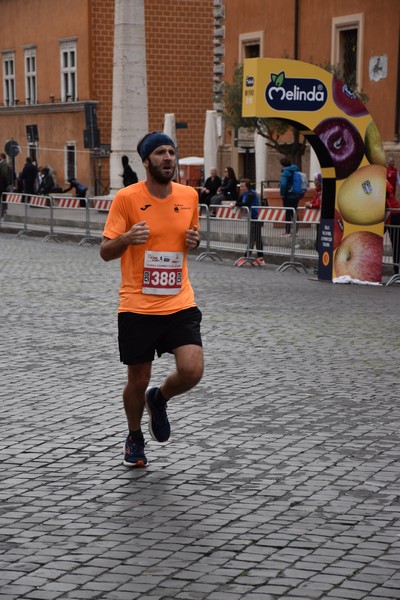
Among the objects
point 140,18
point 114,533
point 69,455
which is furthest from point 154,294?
point 140,18

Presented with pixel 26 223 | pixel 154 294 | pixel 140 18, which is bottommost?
pixel 26 223

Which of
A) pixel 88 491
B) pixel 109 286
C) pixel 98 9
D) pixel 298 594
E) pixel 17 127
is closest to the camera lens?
pixel 298 594

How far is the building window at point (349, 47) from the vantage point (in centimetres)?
3416

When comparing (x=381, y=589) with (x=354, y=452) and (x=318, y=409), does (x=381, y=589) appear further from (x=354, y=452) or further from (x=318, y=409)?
(x=318, y=409)

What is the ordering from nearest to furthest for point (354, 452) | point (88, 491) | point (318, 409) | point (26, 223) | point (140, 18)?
1. point (88, 491)
2. point (354, 452)
3. point (318, 409)
4. point (26, 223)
5. point (140, 18)

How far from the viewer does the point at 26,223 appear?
1220 inches

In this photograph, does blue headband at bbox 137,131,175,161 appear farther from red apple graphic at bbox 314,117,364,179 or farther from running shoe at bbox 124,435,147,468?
red apple graphic at bbox 314,117,364,179

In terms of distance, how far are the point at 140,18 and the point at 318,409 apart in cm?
2789

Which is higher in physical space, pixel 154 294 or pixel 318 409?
pixel 154 294

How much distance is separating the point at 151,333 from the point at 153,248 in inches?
18.1

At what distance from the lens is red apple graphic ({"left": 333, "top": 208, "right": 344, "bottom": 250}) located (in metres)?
19.3

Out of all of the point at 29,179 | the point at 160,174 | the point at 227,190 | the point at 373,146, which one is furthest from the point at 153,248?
the point at 29,179

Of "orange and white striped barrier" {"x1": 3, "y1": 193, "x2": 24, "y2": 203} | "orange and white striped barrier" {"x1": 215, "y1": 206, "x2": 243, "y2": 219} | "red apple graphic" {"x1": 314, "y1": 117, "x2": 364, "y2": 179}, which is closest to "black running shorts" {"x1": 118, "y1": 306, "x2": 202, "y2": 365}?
"red apple graphic" {"x1": 314, "y1": 117, "x2": 364, "y2": 179}

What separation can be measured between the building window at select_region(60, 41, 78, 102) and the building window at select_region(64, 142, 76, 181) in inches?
73.0
